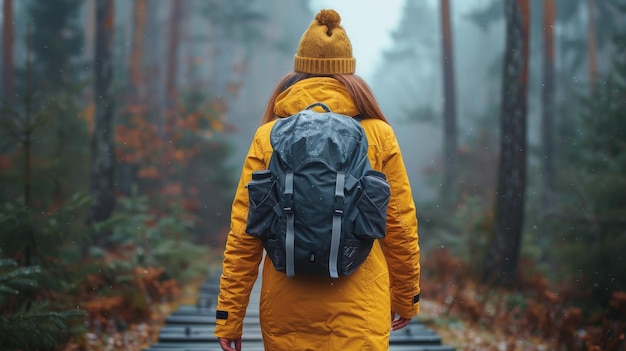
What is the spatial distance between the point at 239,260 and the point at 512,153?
9.03 m

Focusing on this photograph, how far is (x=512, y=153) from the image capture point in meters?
11.5

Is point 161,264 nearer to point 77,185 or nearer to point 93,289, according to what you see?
point 93,289

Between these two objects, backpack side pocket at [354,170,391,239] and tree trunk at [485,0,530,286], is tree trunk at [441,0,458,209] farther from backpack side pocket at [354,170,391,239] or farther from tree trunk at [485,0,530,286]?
backpack side pocket at [354,170,391,239]

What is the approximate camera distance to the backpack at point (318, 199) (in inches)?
116

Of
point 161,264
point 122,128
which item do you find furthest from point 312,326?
point 122,128

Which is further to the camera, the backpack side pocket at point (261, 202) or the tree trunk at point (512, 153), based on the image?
the tree trunk at point (512, 153)

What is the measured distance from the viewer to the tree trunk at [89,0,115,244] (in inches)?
487

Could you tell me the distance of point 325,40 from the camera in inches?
138

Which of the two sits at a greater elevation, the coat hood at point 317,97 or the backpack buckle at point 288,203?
the coat hood at point 317,97

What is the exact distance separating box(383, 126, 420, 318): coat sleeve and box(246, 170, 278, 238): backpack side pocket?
566 mm

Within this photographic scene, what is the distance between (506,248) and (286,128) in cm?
935

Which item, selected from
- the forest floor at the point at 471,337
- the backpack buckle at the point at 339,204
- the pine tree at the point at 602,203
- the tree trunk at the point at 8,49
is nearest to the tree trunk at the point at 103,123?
the forest floor at the point at 471,337

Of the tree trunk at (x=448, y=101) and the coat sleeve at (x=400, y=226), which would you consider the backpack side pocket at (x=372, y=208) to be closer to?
the coat sleeve at (x=400, y=226)

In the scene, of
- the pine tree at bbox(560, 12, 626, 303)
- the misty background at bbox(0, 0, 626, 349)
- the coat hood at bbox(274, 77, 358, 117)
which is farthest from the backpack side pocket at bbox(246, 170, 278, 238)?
the pine tree at bbox(560, 12, 626, 303)
